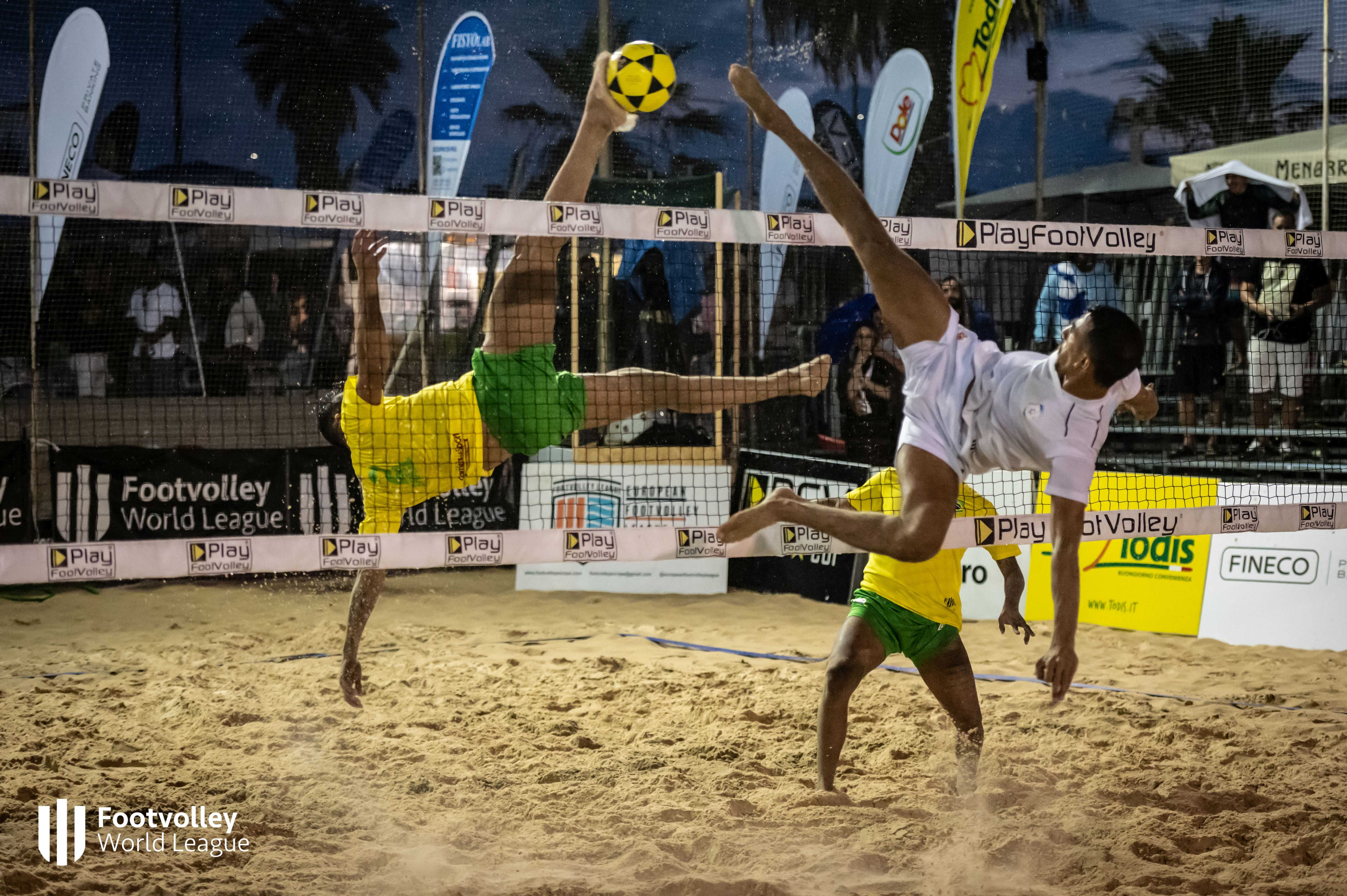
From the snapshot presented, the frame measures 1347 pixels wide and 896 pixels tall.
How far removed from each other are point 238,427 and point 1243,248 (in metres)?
7.19

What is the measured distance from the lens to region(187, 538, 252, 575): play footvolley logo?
3.89 meters

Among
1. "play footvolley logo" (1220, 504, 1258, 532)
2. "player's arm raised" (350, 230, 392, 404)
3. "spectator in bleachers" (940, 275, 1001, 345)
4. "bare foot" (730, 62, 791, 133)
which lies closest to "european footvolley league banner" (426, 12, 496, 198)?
"spectator in bleachers" (940, 275, 1001, 345)

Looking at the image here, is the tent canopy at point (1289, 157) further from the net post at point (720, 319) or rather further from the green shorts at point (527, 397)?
the green shorts at point (527, 397)

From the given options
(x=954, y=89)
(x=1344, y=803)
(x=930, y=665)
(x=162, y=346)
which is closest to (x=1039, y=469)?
(x=930, y=665)

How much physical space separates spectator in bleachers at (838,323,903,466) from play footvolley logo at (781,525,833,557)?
4.00m

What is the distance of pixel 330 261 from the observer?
919 centimetres

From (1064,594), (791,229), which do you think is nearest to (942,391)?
(1064,594)

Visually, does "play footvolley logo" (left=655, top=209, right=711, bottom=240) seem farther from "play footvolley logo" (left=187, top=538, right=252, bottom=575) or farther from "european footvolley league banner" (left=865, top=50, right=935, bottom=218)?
"european footvolley league banner" (left=865, top=50, right=935, bottom=218)

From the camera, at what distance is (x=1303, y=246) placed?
5.02 meters

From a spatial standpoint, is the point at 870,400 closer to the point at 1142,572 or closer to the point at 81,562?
the point at 1142,572

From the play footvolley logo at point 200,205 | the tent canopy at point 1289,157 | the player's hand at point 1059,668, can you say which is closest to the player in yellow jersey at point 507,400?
the play footvolley logo at point 200,205

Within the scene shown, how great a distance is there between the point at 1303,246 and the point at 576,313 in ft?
17.8

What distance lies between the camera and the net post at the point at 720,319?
8641mm

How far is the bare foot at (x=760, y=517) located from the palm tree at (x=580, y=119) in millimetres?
6059
